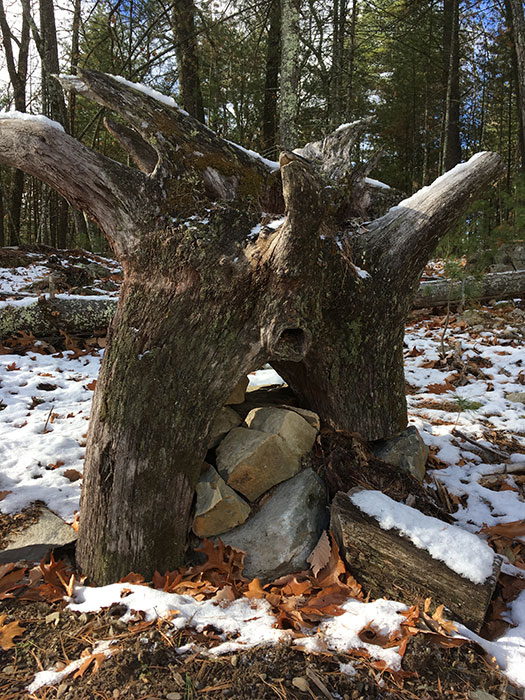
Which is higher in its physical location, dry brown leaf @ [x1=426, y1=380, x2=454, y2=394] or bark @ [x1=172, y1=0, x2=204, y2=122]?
bark @ [x1=172, y1=0, x2=204, y2=122]

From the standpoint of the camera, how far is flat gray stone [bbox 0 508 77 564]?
8.14 ft

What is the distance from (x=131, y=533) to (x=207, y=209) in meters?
1.95

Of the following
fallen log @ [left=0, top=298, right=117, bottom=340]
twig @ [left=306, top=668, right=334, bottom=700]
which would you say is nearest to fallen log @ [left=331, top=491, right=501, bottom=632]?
twig @ [left=306, top=668, right=334, bottom=700]

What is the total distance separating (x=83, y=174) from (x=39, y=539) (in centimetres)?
220

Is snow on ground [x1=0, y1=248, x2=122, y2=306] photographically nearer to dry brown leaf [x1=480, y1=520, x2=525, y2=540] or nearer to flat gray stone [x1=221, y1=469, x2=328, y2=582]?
flat gray stone [x1=221, y1=469, x2=328, y2=582]

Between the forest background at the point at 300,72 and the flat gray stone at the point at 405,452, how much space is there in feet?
7.71

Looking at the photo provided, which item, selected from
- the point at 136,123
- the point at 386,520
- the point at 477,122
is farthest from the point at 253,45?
the point at 477,122

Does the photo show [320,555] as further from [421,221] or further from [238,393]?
[421,221]

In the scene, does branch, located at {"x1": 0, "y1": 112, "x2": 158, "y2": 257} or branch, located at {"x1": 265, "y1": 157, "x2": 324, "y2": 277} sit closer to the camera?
branch, located at {"x1": 265, "y1": 157, "x2": 324, "y2": 277}

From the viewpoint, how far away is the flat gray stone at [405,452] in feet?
10.3

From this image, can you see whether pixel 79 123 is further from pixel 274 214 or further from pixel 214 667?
pixel 214 667

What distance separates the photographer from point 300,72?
22.8 feet

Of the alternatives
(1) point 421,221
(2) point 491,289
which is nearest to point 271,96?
(2) point 491,289

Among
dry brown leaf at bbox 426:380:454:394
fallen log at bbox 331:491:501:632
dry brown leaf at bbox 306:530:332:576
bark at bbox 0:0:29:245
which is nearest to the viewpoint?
fallen log at bbox 331:491:501:632
